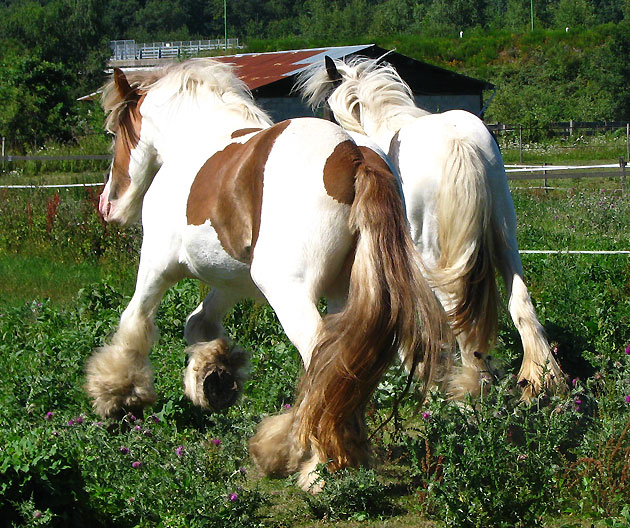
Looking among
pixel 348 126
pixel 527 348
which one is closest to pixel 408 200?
pixel 348 126

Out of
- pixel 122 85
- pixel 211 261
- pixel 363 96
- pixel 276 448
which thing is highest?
pixel 122 85

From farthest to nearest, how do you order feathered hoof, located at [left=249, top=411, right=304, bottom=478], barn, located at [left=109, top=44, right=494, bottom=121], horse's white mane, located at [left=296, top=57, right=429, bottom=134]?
barn, located at [left=109, top=44, right=494, bottom=121] < horse's white mane, located at [left=296, top=57, right=429, bottom=134] < feathered hoof, located at [left=249, top=411, right=304, bottom=478]

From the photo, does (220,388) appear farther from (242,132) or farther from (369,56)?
(369,56)

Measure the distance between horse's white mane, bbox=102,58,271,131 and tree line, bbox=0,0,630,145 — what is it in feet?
82.7

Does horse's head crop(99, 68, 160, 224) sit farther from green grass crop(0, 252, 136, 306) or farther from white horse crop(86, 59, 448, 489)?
green grass crop(0, 252, 136, 306)

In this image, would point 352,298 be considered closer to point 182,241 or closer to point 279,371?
point 182,241

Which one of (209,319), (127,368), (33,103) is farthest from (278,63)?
(127,368)

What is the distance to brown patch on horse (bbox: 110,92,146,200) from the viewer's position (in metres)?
5.65

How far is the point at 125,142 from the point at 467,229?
2.23 m

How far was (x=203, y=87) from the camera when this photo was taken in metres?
5.38

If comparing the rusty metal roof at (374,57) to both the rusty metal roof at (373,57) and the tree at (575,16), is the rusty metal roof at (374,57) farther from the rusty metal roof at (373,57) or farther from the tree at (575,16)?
the tree at (575,16)

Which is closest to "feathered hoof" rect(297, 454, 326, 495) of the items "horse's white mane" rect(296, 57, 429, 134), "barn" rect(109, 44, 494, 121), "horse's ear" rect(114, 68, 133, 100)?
"horse's white mane" rect(296, 57, 429, 134)

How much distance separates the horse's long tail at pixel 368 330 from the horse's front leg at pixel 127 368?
1.67 meters

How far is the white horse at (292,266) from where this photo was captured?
3.68 metres
